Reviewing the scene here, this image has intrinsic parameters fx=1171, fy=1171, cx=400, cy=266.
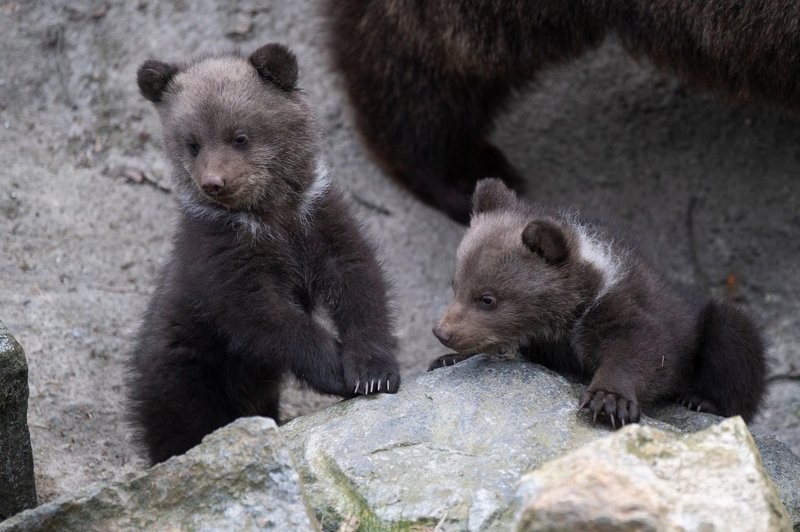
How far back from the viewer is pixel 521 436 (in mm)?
4715

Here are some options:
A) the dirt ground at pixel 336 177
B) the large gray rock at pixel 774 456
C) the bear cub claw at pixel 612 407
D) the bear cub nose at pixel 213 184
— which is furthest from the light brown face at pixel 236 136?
the large gray rock at pixel 774 456

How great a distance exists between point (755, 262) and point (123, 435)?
4.48m

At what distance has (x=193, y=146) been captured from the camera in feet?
17.4

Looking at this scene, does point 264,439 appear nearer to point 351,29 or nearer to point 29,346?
point 29,346

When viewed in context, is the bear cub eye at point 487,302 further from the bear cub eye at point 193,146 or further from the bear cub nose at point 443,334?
the bear cub eye at point 193,146

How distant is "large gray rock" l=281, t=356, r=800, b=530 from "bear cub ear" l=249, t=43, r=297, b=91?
61.0 inches

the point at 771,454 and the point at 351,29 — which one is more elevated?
the point at 351,29

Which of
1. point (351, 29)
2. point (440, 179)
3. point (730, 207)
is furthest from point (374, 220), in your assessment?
point (730, 207)

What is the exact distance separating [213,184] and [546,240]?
145cm

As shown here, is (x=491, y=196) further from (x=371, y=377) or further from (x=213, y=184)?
(x=213, y=184)

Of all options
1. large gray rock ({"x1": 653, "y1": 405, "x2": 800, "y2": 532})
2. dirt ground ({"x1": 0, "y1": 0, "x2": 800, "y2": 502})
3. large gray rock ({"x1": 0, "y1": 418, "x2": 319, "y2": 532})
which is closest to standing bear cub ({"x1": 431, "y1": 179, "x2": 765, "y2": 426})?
large gray rock ({"x1": 653, "y1": 405, "x2": 800, "y2": 532})

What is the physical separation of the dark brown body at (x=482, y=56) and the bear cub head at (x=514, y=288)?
2.28m

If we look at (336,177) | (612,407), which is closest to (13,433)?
(612,407)

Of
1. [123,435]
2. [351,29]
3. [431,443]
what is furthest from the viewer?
[351,29]
